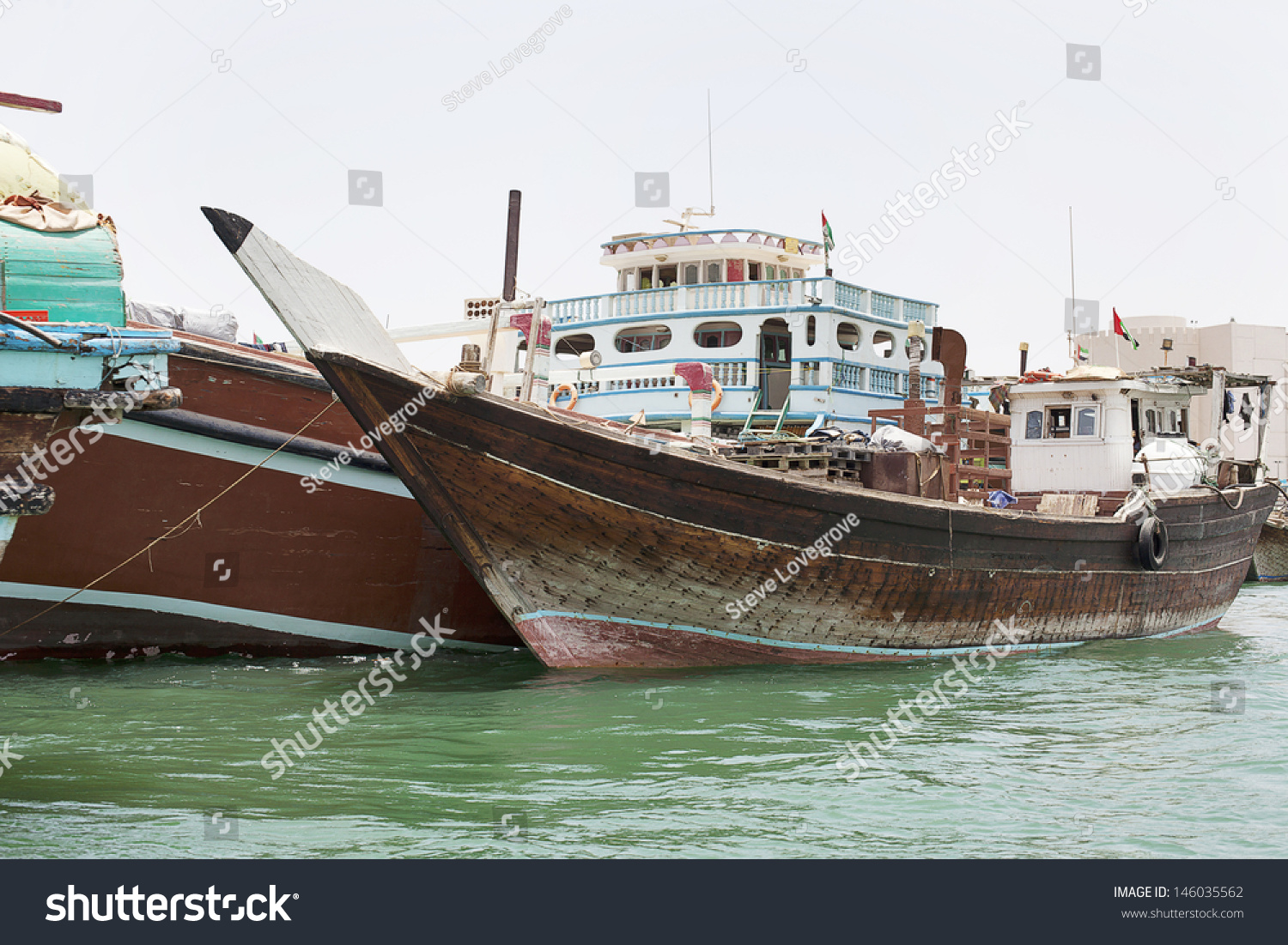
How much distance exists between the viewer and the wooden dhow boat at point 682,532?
760cm

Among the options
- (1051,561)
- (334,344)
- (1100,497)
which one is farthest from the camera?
(1100,497)

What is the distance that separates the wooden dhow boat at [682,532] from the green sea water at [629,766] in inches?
15.7

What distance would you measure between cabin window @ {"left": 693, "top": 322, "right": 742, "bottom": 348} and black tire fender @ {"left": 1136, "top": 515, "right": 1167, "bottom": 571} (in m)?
12.1

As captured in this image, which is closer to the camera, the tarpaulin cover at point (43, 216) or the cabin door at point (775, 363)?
the tarpaulin cover at point (43, 216)

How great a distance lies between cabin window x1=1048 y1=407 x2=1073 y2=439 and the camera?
517 inches

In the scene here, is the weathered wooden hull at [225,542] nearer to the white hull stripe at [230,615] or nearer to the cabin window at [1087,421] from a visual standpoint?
the white hull stripe at [230,615]

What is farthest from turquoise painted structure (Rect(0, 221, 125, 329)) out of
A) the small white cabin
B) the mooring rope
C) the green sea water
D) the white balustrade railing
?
the white balustrade railing

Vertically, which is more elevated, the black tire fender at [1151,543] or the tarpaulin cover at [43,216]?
the tarpaulin cover at [43,216]

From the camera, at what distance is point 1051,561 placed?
1008 centimetres

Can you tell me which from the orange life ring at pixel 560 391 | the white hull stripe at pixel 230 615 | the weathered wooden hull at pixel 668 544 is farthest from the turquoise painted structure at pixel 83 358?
the orange life ring at pixel 560 391

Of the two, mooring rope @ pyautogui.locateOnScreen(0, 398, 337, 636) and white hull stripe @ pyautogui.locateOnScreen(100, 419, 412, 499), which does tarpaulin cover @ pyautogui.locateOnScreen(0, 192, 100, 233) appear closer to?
white hull stripe @ pyautogui.locateOnScreen(100, 419, 412, 499)
